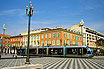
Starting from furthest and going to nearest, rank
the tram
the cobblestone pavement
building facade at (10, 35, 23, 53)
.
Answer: building facade at (10, 35, 23, 53) → the tram → the cobblestone pavement

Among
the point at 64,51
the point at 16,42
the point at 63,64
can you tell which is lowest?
the point at 63,64

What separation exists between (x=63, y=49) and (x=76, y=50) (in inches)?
150

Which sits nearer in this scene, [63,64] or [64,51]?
[63,64]

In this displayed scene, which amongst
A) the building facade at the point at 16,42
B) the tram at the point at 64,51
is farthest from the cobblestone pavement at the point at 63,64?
the building facade at the point at 16,42

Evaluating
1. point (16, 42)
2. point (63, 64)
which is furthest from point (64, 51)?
point (16, 42)

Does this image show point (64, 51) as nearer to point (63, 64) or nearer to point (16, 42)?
point (63, 64)

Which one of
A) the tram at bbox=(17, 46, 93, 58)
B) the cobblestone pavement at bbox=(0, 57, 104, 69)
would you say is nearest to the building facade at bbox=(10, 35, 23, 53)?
the tram at bbox=(17, 46, 93, 58)

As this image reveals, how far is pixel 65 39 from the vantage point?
4712 centimetres

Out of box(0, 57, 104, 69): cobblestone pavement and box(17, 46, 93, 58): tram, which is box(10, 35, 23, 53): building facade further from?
box(0, 57, 104, 69): cobblestone pavement

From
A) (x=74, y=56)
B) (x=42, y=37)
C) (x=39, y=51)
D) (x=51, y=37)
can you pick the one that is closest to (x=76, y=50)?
(x=74, y=56)

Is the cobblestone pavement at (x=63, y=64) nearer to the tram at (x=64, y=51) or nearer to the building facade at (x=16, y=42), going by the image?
the tram at (x=64, y=51)

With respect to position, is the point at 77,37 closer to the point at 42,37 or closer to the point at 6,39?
the point at 42,37

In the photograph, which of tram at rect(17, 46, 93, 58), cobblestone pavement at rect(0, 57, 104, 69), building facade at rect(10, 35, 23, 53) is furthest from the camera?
building facade at rect(10, 35, 23, 53)

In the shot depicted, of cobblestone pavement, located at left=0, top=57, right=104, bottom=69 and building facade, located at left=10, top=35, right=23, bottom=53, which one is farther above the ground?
building facade, located at left=10, top=35, right=23, bottom=53
